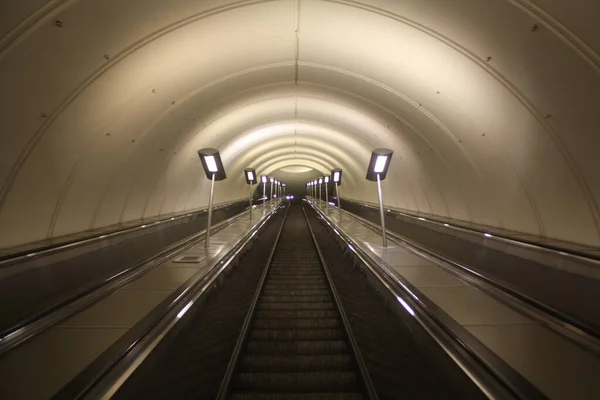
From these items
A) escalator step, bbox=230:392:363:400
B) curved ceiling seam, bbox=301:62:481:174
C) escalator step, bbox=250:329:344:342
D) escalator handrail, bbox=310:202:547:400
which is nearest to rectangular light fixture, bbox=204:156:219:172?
curved ceiling seam, bbox=301:62:481:174

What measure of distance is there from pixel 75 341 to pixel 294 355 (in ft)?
7.54

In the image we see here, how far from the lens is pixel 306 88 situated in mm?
11094

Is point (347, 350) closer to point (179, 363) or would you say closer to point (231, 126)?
point (179, 363)

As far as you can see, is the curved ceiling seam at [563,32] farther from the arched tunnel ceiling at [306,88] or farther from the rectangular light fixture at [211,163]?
the rectangular light fixture at [211,163]

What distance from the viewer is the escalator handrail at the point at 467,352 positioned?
9.39 ft

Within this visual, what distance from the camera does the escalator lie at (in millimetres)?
3680

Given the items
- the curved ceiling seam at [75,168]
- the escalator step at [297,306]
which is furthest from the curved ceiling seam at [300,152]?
the escalator step at [297,306]

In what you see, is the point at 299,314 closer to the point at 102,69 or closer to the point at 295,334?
the point at 295,334

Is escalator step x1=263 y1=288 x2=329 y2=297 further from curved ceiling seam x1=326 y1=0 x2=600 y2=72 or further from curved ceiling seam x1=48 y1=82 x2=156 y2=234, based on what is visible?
curved ceiling seam x1=326 y1=0 x2=600 y2=72

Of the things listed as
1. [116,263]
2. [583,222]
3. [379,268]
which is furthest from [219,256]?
A: [583,222]

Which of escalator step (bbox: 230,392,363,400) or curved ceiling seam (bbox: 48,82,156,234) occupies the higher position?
curved ceiling seam (bbox: 48,82,156,234)

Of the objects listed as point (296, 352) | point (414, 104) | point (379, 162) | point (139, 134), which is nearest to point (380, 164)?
point (379, 162)

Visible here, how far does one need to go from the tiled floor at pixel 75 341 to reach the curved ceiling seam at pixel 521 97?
5087 millimetres

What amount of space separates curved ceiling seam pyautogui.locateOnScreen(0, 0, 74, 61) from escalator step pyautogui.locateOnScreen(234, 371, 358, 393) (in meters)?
4.34
